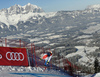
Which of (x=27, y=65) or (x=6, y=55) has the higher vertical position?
(x=6, y=55)

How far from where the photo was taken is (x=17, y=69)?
21.5 meters

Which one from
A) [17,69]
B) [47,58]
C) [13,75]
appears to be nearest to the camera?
[13,75]

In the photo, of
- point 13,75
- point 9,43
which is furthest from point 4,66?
point 9,43

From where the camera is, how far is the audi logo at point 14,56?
21708 mm

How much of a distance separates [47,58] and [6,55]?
5087 millimetres

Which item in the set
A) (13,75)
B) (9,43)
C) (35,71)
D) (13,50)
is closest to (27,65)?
(35,71)

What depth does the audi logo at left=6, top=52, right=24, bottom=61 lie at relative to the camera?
71.2 feet

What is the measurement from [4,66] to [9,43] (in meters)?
11.8

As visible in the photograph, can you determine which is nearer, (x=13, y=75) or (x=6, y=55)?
(x=13, y=75)

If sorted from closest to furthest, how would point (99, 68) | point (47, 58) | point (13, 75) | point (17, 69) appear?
point (13, 75), point (17, 69), point (47, 58), point (99, 68)

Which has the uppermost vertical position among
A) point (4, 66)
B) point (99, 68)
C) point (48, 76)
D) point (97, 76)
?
point (4, 66)

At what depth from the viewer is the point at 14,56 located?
2203 cm

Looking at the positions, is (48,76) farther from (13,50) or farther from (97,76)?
(97,76)

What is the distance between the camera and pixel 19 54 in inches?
882
